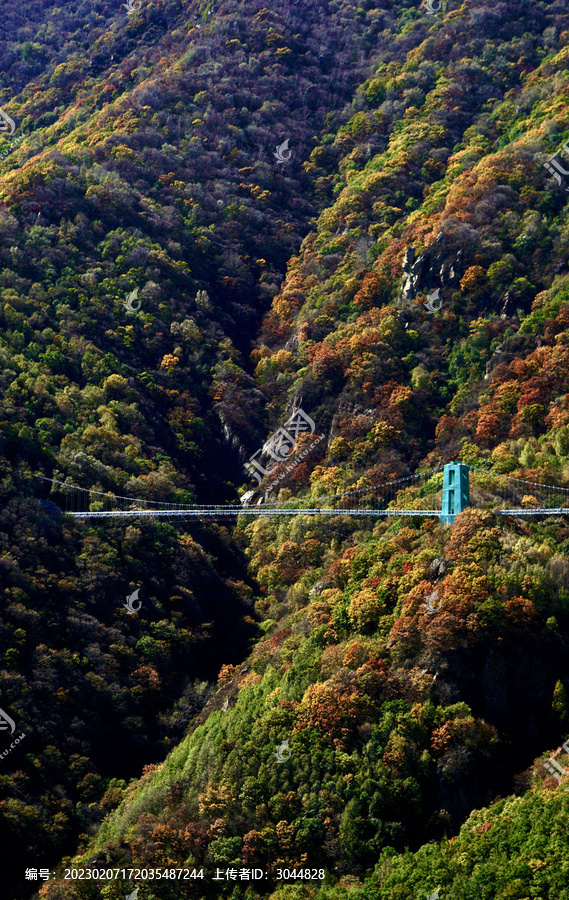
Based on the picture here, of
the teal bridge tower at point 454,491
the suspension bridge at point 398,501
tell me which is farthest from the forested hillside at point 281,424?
the teal bridge tower at point 454,491

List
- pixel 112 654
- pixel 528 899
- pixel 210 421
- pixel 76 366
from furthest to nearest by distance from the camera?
pixel 210 421
pixel 76 366
pixel 112 654
pixel 528 899

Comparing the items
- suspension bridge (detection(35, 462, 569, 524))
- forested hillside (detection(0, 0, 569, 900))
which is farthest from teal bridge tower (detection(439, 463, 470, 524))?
forested hillside (detection(0, 0, 569, 900))

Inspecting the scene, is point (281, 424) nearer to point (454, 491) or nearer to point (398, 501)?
point (398, 501)

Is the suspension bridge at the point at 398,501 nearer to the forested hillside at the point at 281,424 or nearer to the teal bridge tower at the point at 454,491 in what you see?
the teal bridge tower at the point at 454,491

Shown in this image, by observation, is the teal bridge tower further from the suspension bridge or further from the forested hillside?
the forested hillside

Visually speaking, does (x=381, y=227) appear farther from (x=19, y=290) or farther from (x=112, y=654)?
(x=112, y=654)

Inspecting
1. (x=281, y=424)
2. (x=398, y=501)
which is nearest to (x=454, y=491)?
(x=398, y=501)

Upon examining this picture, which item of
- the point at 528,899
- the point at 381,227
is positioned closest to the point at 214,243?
the point at 381,227
